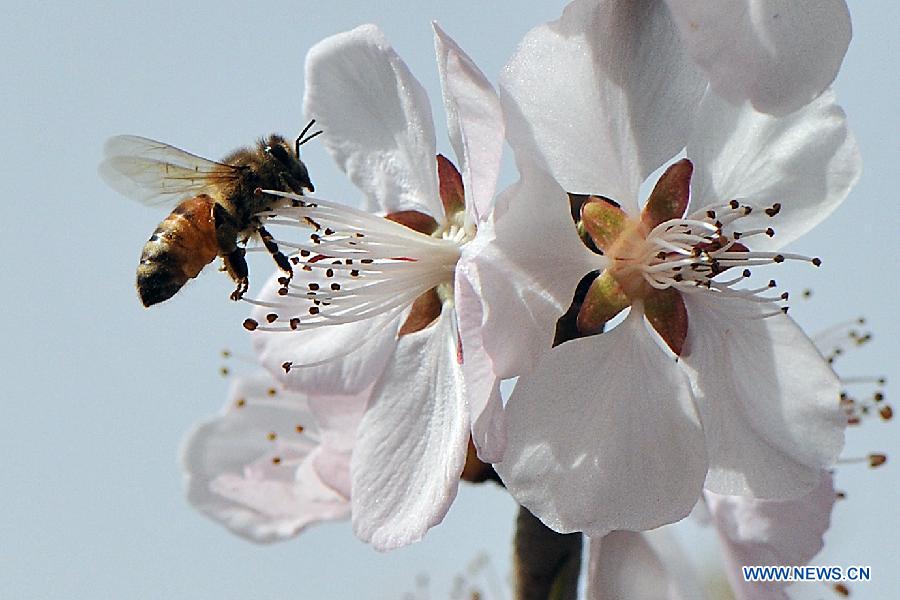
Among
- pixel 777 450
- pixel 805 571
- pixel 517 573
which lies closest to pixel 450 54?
pixel 777 450

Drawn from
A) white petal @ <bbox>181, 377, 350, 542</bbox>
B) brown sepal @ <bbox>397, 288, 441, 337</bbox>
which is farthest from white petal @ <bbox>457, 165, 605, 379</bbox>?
white petal @ <bbox>181, 377, 350, 542</bbox>

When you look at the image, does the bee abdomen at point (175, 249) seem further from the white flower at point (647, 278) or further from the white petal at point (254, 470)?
the white flower at point (647, 278)

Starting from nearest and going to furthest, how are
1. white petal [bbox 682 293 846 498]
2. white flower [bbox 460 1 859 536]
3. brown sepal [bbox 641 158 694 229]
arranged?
white flower [bbox 460 1 859 536] → white petal [bbox 682 293 846 498] → brown sepal [bbox 641 158 694 229]

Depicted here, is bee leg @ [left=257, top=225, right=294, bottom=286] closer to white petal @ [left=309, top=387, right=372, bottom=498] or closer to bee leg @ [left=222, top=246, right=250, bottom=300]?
bee leg @ [left=222, top=246, right=250, bottom=300]

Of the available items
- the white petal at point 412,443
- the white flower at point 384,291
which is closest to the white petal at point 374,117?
the white flower at point 384,291

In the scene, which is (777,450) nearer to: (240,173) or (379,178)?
(379,178)
